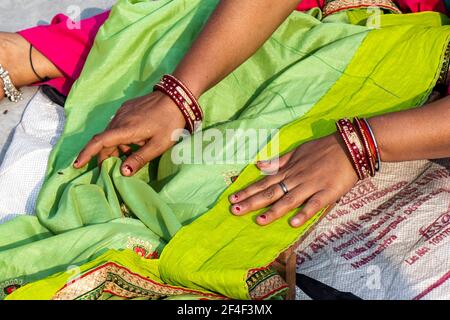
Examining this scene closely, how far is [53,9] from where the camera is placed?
2.71 meters

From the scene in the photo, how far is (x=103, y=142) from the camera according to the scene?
59.6 inches

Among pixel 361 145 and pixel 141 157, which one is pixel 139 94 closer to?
pixel 141 157

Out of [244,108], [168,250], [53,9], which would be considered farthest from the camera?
[53,9]

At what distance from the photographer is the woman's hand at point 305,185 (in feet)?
4.62

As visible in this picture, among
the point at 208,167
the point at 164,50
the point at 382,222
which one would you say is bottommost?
the point at 382,222

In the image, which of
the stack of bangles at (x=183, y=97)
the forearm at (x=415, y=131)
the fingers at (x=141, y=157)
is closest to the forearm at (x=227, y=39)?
the stack of bangles at (x=183, y=97)

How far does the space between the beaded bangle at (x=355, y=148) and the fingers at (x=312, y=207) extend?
8 cm

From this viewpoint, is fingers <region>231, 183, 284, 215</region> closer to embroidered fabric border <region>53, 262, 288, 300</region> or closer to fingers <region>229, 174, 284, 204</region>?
fingers <region>229, 174, 284, 204</region>

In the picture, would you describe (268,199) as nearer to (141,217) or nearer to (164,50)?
(141,217)

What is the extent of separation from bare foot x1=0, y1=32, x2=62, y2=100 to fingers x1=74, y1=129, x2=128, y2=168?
0.54 metres

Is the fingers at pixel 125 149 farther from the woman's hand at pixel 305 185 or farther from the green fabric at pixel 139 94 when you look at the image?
the woman's hand at pixel 305 185

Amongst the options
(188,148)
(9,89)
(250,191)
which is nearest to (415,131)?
(250,191)

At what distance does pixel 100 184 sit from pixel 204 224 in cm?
26

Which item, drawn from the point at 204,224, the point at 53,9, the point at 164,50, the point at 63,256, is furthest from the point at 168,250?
the point at 53,9
